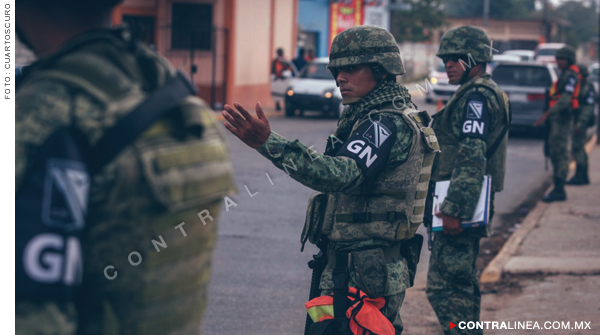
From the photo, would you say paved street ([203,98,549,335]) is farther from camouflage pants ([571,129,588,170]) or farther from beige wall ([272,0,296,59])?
beige wall ([272,0,296,59])

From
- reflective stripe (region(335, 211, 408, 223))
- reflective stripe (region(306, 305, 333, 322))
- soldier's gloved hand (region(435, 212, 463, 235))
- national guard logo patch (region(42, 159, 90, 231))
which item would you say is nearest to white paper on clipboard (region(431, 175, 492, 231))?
soldier's gloved hand (region(435, 212, 463, 235))

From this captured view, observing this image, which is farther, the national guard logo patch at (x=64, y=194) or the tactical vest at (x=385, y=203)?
the tactical vest at (x=385, y=203)

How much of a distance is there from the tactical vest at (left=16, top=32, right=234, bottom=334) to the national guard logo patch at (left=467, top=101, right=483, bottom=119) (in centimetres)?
274

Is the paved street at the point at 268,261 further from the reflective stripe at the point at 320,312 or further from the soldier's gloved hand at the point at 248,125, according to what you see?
the soldier's gloved hand at the point at 248,125

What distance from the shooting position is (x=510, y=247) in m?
6.84

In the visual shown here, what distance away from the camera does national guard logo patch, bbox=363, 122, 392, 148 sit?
2.96 metres

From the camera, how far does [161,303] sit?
5.36 feet

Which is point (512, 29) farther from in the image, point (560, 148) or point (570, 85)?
point (560, 148)

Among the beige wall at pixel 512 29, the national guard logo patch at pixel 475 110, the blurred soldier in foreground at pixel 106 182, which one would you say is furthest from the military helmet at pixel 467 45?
the beige wall at pixel 512 29

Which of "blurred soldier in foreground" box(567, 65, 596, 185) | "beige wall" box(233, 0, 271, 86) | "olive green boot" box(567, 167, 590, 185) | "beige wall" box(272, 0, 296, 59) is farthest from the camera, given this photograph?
"beige wall" box(272, 0, 296, 59)

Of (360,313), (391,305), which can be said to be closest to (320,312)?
(360,313)

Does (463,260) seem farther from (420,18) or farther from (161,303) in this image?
(420,18)

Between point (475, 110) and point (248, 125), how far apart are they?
1.90 m

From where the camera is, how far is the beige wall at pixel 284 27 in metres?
24.6
